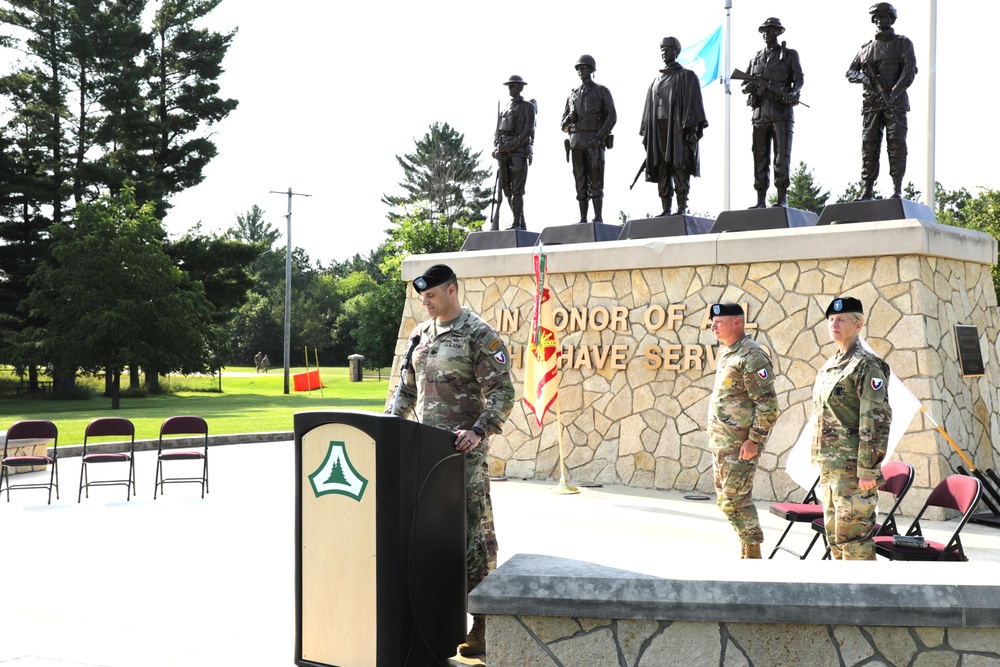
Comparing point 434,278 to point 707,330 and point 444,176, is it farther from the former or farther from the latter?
point 444,176

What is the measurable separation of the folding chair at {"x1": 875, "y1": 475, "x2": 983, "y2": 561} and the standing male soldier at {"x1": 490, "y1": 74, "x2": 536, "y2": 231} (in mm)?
8027

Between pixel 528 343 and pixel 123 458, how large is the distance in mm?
4871

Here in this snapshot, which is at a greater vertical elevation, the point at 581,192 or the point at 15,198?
the point at 15,198

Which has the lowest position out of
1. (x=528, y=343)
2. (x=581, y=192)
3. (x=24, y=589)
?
(x=24, y=589)

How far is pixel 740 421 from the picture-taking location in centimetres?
587

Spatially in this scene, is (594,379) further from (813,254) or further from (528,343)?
(813,254)

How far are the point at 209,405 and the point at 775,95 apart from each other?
23078mm

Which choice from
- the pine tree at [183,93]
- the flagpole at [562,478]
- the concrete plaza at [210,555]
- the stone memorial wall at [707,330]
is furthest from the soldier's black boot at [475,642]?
the pine tree at [183,93]

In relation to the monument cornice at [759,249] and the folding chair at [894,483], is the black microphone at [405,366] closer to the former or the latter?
the folding chair at [894,483]

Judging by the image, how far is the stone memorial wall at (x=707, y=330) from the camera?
9133 millimetres

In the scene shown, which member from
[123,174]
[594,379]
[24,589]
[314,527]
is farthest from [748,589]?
[123,174]

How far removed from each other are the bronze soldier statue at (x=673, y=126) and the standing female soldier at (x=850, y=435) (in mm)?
6234

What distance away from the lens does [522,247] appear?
12.6 metres

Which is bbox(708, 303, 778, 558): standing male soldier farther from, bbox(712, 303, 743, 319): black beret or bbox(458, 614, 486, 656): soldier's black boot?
bbox(458, 614, 486, 656): soldier's black boot
